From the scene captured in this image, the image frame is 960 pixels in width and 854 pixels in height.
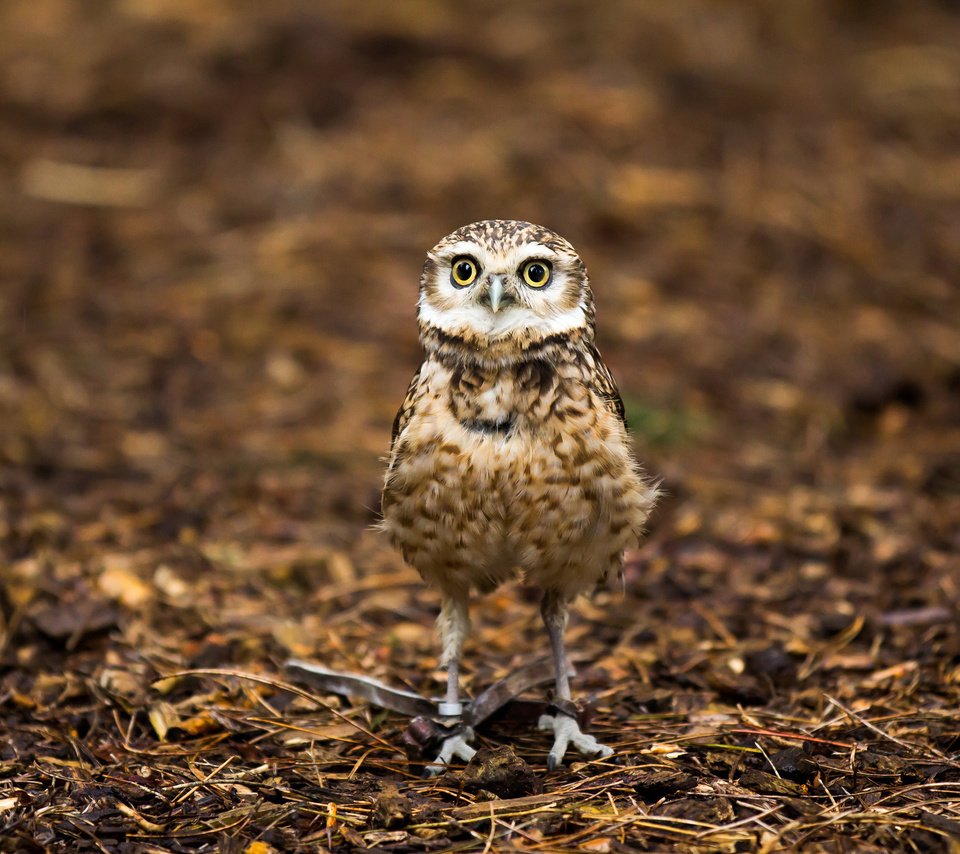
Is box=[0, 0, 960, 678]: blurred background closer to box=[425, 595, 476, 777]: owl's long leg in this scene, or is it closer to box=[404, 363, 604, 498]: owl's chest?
box=[425, 595, 476, 777]: owl's long leg

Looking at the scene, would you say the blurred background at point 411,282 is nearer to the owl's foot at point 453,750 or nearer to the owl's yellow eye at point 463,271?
the owl's foot at point 453,750

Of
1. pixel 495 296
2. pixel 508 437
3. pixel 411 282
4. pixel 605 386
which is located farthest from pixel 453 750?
pixel 411 282

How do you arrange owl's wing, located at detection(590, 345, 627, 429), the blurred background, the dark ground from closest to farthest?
1. the dark ground
2. owl's wing, located at detection(590, 345, 627, 429)
3. the blurred background

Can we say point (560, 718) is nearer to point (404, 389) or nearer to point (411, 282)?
point (404, 389)

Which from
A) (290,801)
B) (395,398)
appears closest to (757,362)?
(395,398)

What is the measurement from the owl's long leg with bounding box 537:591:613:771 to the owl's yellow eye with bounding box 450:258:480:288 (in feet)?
3.67

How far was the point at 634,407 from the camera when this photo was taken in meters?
7.24

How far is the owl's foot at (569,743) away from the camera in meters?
4.08

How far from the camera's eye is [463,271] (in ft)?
13.5

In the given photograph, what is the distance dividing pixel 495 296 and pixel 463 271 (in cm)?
21

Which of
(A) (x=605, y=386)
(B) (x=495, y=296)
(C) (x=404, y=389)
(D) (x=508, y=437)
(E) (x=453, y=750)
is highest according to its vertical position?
(B) (x=495, y=296)

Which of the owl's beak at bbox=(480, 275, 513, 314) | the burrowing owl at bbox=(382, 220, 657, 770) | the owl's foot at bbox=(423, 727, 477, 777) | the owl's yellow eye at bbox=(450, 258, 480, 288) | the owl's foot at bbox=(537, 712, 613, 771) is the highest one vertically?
the owl's yellow eye at bbox=(450, 258, 480, 288)

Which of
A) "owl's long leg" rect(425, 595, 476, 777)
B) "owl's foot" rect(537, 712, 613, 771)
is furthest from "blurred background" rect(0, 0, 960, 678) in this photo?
"owl's foot" rect(537, 712, 613, 771)

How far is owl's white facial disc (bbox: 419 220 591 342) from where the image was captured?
4.04 metres
